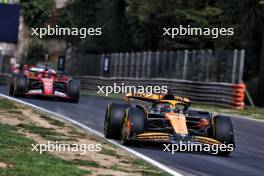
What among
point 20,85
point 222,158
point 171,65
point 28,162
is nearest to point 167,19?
point 171,65

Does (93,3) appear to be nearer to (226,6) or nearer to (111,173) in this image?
(226,6)

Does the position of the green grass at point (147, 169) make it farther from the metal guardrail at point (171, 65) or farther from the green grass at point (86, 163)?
the metal guardrail at point (171, 65)

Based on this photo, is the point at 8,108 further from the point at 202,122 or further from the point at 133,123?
the point at 202,122

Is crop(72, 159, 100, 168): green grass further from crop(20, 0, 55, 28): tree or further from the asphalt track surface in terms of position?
crop(20, 0, 55, 28): tree

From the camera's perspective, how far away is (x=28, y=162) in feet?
31.9

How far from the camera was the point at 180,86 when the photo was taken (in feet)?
115

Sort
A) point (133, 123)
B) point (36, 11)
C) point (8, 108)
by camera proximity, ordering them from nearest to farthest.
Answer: point (133, 123) < point (8, 108) < point (36, 11)

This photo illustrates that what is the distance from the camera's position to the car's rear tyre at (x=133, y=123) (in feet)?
43.8

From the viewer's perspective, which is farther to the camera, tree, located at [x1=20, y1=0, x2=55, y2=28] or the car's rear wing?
tree, located at [x1=20, y1=0, x2=55, y2=28]

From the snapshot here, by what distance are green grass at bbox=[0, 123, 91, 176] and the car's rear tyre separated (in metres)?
1.89

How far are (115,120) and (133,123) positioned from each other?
3.44ft

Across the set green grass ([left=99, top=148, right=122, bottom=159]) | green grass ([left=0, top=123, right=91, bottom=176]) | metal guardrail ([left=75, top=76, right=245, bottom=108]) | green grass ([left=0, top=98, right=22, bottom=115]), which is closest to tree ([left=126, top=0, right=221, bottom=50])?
metal guardrail ([left=75, top=76, right=245, bottom=108])

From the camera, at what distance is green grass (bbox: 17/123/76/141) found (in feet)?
43.5

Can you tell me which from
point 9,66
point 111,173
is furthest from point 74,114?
point 9,66
